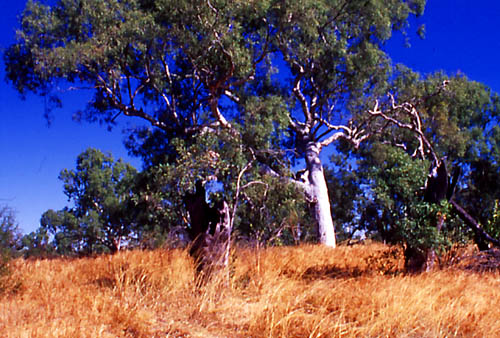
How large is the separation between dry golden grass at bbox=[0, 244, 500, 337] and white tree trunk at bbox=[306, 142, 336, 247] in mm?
6687

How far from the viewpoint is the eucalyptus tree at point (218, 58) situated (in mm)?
10773

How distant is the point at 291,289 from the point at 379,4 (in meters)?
11.6

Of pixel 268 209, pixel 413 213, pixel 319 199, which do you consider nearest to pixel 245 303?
pixel 413 213

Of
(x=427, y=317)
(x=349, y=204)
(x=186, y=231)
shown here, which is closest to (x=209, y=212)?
(x=186, y=231)

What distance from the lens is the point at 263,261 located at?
26.7 ft

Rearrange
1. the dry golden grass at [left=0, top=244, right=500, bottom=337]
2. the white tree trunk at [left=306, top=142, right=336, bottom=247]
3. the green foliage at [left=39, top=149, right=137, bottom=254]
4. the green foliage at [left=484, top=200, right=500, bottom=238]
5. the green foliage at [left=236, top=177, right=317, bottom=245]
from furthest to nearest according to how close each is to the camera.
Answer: the green foliage at [left=39, top=149, right=137, bottom=254], the white tree trunk at [left=306, top=142, right=336, bottom=247], the green foliage at [left=236, top=177, right=317, bottom=245], the green foliage at [left=484, top=200, right=500, bottom=238], the dry golden grass at [left=0, top=244, right=500, bottom=337]

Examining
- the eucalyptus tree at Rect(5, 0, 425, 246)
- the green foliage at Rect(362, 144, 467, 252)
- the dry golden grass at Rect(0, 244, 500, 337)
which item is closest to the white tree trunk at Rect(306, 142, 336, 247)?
the eucalyptus tree at Rect(5, 0, 425, 246)

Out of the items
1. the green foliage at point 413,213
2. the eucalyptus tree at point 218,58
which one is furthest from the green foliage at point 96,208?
the green foliage at point 413,213

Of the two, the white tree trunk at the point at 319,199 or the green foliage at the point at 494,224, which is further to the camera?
the white tree trunk at the point at 319,199

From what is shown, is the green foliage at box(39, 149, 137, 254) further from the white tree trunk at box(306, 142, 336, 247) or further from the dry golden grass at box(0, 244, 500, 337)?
the dry golden grass at box(0, 244, 500, 337)

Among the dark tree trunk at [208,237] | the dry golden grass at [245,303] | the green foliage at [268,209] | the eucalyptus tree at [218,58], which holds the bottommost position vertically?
the dry golden grass at [245,303]

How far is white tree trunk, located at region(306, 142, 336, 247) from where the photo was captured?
575 inches

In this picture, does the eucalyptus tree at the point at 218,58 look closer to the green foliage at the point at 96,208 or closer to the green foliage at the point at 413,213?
the green foliage at the point at 413,213

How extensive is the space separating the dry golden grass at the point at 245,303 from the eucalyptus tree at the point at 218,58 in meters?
4.58
